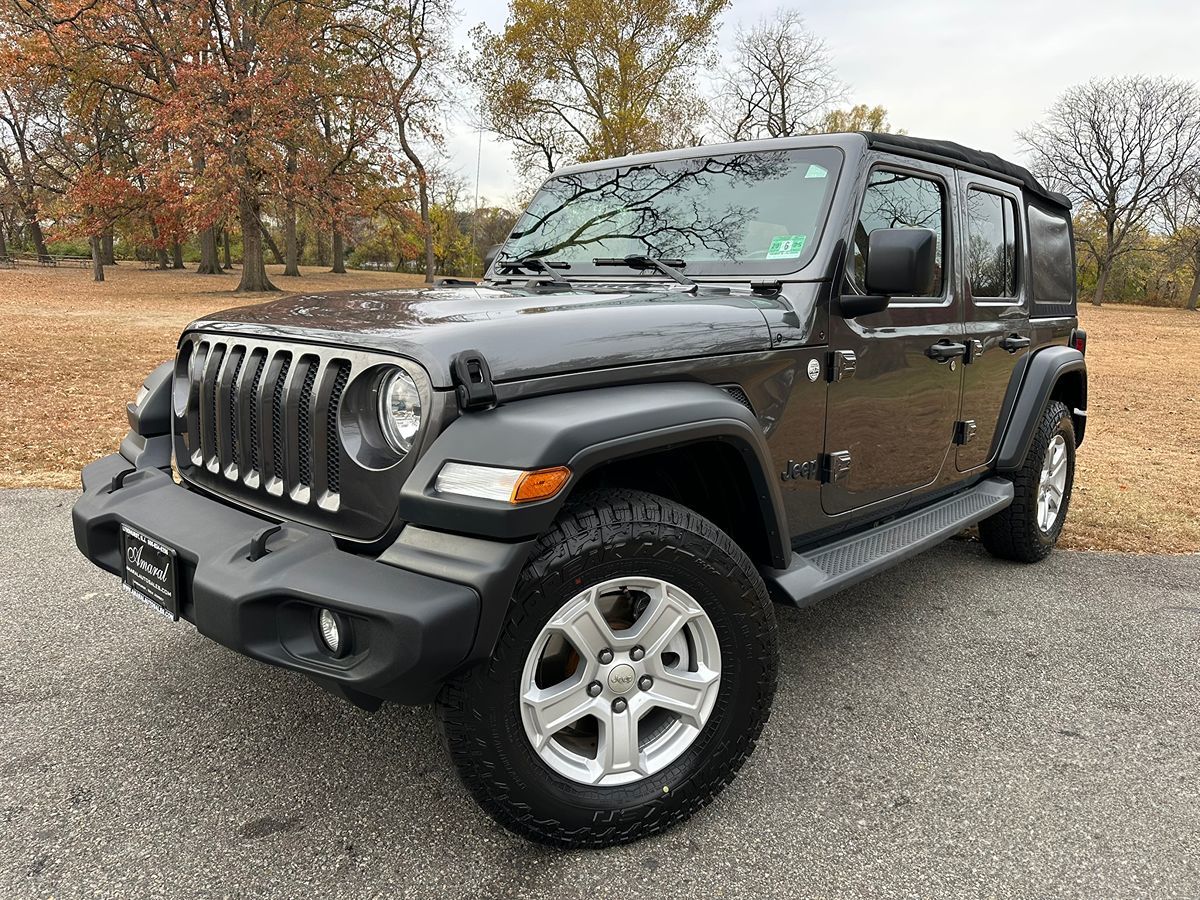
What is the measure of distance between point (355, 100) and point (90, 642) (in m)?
24.9

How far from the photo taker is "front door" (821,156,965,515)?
2.85 metres

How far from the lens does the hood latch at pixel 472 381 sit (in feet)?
6.08

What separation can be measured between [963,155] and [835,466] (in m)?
1.74

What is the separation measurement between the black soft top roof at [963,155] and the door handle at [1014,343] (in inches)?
30.9

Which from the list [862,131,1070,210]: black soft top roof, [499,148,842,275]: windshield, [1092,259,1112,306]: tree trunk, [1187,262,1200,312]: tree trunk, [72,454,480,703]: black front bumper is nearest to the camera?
[72,454,480,703]: black front bumper

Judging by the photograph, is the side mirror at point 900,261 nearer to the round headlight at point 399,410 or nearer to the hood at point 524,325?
the hood at point 524,325

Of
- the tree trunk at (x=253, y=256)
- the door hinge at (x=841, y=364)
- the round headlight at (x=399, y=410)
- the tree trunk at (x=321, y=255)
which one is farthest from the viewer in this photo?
the tree trunk at (x=321, y=255)

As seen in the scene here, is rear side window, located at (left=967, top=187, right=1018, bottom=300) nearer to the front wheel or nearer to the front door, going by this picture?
the front door

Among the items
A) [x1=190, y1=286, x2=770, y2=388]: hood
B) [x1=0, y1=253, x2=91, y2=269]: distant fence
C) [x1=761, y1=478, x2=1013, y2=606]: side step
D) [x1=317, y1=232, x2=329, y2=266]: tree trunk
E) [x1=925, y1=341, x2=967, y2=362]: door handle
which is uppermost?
[x1=317, y1=232, x2=329, y2=266]: tree trunk

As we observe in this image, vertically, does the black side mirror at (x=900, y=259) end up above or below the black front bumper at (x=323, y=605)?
above

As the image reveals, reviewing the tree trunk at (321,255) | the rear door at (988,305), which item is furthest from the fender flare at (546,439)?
the tree trunk at (321,255)

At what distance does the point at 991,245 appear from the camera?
12.6 feet

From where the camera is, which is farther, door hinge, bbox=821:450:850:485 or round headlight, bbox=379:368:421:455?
door hinge, bbox=821:450:850:485

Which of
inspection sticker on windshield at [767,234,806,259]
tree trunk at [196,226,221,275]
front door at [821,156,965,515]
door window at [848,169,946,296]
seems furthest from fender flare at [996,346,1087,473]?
tree trunk at [196,226,221,275]
